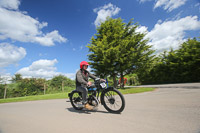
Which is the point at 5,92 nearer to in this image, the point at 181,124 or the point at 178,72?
the point at 181,124

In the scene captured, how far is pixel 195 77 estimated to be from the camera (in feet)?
59.2

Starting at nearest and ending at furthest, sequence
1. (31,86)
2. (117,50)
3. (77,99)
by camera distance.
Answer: (77,99) → (117,50) → (31,86)

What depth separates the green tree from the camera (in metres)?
12.7

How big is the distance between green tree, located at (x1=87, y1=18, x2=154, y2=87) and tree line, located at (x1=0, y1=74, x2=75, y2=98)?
6867 mm

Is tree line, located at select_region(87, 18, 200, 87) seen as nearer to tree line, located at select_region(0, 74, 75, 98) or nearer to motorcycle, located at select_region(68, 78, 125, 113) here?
tree line, located at select_region(0, 74, 75, 98)

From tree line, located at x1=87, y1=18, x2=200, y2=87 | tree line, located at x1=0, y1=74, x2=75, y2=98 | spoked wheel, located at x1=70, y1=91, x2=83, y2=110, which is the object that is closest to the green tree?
tree line, located at x1=87, y1=18, x2=200, y2=87

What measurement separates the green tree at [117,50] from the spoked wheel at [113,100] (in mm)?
9167

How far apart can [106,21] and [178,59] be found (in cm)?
1633

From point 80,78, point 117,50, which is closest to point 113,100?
point 80,78

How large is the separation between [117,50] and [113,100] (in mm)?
9667

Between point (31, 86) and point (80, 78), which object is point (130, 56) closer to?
point (80, 78)

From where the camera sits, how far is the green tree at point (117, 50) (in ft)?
41.8

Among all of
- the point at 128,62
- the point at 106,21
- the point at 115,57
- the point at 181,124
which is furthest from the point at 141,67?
the point at 181,124

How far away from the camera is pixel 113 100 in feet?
10.8
